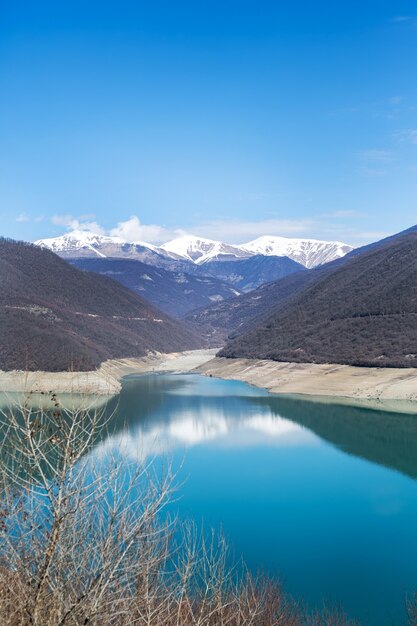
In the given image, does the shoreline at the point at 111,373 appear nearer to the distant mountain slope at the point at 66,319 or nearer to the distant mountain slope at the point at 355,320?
the distant mountain slope at the point at 66,319

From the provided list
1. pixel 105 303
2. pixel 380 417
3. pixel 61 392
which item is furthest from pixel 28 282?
pixel 380 417

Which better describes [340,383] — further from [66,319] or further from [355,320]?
[66,319]

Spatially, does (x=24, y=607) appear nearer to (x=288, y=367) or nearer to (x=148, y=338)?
(x=288, y=367)

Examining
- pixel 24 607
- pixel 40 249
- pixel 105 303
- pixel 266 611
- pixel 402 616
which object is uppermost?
pixel 40 249

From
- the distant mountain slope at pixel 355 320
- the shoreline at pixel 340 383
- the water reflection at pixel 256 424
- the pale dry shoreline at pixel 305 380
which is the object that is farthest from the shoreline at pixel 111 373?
the shoreline at pixel 340 383

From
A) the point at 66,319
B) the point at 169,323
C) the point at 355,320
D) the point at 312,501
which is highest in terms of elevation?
the point at 169,323

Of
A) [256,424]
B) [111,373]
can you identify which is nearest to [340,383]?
[256,424]

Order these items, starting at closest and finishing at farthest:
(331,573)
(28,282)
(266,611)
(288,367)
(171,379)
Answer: (266,611) → (331,573) → (288,367) → (171,379) → (28,282)
